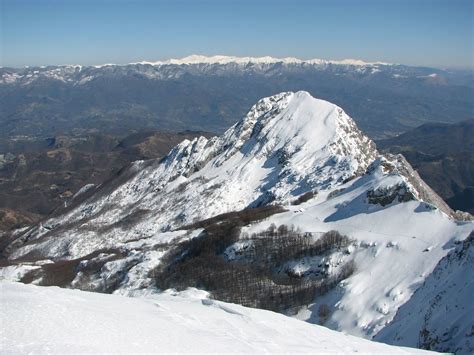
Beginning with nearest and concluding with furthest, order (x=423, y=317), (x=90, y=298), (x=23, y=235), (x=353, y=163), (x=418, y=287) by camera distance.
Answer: (x=90, y=298)
(x=423, y=317)
(x=418, y=287)
(x=353, y=163)
(x=23, y=235)

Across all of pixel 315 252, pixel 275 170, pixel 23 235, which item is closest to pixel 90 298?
pixel 315 252

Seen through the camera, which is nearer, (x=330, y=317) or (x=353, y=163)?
(x=330, y=317)

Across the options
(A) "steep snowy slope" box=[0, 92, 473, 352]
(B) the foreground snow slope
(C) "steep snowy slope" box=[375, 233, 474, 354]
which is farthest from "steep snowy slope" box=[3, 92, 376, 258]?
(B) the foreground snow slope

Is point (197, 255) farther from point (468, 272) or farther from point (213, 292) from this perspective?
point (468, 272)

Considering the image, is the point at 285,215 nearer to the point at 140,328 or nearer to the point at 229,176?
the point at 229,176

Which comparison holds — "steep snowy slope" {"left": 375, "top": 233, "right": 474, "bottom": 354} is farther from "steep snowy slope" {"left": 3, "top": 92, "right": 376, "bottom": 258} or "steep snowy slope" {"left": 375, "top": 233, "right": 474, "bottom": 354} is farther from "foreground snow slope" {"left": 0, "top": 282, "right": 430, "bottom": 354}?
"steep snowy slope" {"left": 3, "top": 92, "right": 376, "bottom": 258}

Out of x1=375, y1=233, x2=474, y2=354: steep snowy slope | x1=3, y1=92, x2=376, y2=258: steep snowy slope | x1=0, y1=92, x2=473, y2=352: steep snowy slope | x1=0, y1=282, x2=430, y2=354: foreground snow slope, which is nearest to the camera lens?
x1=0, y1=282, x2=430, y2=354: foreground snow slope

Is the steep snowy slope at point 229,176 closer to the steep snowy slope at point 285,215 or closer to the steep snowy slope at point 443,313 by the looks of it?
the steep snowy slope at point 285,215
